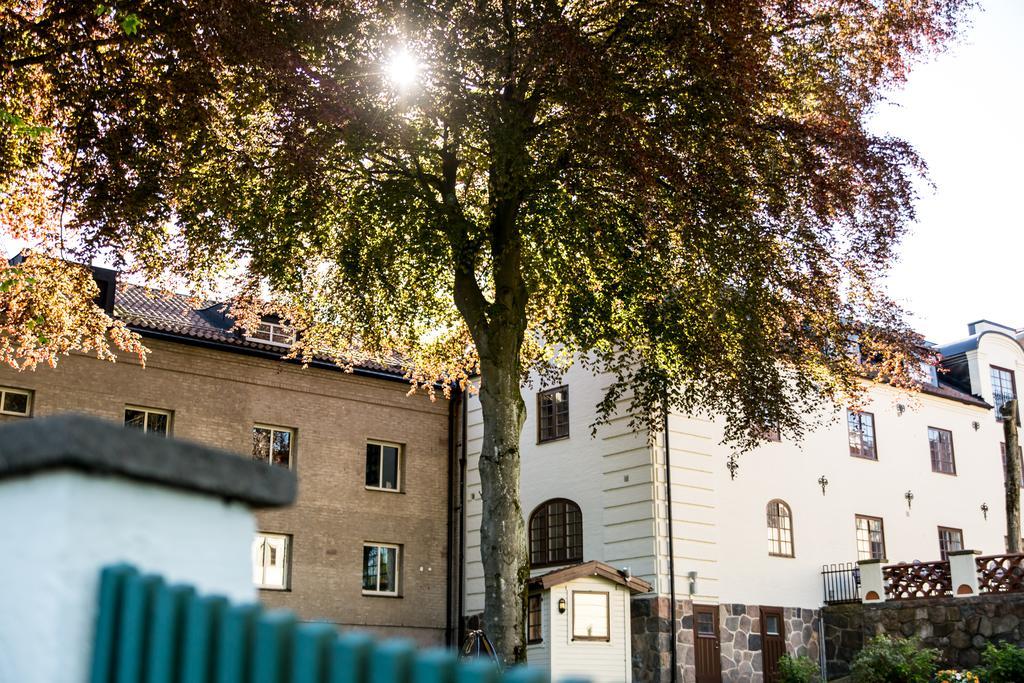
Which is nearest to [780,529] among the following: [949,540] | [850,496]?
[850,496]

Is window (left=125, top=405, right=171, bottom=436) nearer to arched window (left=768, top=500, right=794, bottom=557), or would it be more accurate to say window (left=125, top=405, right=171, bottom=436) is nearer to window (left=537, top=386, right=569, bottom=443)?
window (left=537, top=386, right=569, bottom=443)

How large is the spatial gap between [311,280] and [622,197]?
6631mm

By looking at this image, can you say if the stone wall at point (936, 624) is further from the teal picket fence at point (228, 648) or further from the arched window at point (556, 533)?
the teal picket fence at point (228, 648)

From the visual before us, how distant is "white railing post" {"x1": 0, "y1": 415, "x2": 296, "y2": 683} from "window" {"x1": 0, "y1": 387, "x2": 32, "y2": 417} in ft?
74.1

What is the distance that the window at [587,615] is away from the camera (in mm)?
24000

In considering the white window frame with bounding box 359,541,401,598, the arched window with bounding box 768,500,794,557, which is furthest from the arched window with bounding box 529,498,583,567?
the arched window with bounding box 768,500,794,557

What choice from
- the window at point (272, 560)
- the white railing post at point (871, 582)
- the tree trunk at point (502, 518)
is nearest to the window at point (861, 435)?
the white railing post at point (871, 582)

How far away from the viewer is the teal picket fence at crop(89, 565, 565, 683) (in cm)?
206

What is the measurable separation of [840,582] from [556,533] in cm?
750

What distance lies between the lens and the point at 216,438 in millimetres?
26203

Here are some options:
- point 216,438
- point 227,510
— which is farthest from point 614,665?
point 227,510

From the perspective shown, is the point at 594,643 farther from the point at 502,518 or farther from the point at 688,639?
the point at 502,518

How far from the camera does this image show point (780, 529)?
27.1 meters

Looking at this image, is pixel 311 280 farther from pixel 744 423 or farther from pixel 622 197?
pixel 744 423
